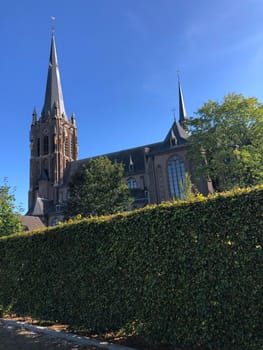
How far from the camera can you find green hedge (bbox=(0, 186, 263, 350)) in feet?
14.5

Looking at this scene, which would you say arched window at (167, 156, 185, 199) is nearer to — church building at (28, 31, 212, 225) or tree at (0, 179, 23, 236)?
church building at (28, 31, 212, 225)

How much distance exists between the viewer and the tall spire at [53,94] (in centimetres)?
6462

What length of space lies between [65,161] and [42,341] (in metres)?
59.2

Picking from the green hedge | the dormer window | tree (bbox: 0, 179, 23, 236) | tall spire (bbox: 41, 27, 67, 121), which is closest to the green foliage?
the green hedge

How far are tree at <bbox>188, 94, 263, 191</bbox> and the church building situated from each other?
11707 millimetres

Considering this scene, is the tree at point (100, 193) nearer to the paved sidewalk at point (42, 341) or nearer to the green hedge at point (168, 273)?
the green hedge at point (168, 273)

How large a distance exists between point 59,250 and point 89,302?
5.33 feet

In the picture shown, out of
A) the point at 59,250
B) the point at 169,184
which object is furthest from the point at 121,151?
the point at 59,250

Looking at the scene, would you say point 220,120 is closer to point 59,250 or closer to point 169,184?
point 169,184

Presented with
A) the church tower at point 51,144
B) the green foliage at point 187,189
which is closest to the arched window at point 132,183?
the church tower at point 51,144

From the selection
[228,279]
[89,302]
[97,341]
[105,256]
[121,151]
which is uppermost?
[121,151]

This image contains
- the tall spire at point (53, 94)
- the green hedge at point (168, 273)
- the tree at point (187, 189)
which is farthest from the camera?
the tall spire at point (53, 94)

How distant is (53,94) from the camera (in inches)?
2569

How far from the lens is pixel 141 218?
5.81 metres
